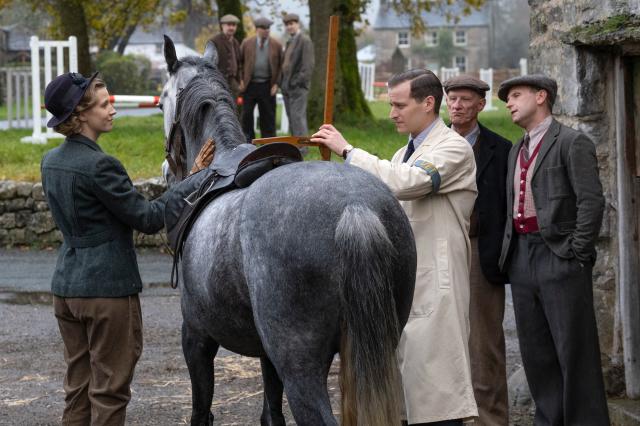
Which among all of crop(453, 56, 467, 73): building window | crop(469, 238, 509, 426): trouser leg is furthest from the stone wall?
crop(453, 56, 467, 73): building window

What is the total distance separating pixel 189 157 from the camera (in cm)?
576

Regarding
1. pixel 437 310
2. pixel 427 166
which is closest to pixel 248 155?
pixel 427 166

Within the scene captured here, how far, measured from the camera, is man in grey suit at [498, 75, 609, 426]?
18.0 feet

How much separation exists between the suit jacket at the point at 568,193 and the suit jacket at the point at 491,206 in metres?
0.45

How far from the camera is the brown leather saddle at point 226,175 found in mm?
4902

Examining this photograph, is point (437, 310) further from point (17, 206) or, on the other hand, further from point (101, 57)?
point (101, 57)

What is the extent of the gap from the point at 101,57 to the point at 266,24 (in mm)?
29220

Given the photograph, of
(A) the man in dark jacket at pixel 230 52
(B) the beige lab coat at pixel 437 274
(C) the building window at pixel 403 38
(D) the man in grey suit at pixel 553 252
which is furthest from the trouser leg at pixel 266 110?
(C) the building window at pixel 403 38

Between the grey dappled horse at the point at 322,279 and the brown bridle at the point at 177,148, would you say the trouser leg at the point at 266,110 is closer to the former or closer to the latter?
the brown bridle at the point at 177,148

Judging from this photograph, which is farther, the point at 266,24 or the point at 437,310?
the point at 266,24

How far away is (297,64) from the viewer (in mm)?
17297

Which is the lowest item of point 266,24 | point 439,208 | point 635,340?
point 635,340

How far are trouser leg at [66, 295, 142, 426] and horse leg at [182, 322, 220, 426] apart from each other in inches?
11.3

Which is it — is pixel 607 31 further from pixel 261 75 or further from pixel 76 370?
pixel 261 75
